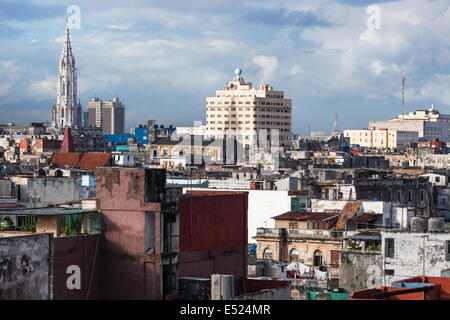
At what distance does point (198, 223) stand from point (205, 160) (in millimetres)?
126081

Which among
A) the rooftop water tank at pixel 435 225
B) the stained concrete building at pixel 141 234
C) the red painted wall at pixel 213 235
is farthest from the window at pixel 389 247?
the stained concrete building at pixel 141 234

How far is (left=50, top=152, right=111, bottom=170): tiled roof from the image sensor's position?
324 feet

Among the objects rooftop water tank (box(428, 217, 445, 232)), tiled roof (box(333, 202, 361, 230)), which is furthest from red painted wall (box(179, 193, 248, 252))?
tiled roof (box(333, 202, 361, 230))

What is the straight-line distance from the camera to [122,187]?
25.7m

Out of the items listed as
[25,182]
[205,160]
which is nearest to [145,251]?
[25,182]

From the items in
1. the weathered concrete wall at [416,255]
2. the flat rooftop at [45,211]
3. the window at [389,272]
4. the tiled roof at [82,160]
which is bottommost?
the window at [389,272]

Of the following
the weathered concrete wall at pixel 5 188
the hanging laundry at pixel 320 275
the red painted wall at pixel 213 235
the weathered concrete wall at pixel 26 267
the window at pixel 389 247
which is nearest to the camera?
the weathered concrete wall at pixel 26 267

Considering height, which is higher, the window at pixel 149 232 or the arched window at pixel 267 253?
the window at pixel 149 232

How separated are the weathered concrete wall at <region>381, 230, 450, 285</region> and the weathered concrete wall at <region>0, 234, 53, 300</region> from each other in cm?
1532

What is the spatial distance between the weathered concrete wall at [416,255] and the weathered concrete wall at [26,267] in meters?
15.3

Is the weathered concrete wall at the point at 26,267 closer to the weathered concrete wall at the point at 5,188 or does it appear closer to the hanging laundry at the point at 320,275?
the hanging laundry at the point at 320,275

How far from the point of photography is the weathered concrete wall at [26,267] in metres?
21.5

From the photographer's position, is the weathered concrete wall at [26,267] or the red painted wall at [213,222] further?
the red painted wall at [213,222]
